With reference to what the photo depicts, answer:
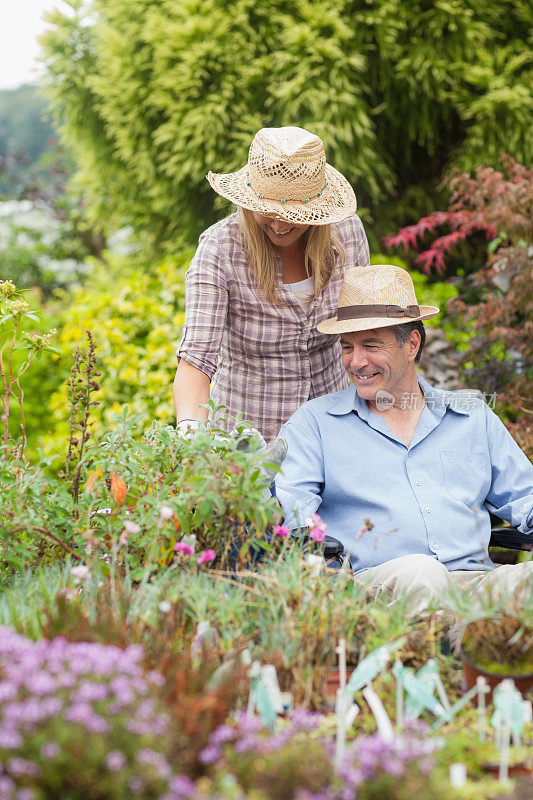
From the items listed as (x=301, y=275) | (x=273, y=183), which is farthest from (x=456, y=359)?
(x=273, y=183)

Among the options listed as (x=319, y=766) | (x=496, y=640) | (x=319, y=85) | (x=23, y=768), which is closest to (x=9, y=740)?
(x=23, y=768)

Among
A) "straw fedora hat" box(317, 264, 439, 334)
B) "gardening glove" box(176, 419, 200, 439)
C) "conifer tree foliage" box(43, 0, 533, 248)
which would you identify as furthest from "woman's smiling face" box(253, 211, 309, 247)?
"conifer tree foliage" box(43, 0, 533, 248)

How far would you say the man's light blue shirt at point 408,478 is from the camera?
242 cm

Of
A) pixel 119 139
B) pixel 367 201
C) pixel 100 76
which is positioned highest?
pixel 100 76

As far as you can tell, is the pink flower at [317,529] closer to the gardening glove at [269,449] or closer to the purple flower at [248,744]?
the gardening glove at [269,449]

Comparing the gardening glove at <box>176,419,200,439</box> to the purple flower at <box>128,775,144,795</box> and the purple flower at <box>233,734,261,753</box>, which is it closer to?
the purple flower at <box>233,734,261,753</box>

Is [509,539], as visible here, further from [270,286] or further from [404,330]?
[270,286]

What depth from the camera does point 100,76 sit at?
6934 mm

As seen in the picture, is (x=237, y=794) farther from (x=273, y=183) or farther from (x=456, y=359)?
(x=456, y=359)

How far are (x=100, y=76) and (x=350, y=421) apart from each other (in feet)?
17.7

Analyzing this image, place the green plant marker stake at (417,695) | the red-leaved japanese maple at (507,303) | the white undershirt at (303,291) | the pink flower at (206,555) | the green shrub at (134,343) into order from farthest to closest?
the green shrub at (134,343)
the red-leaved japanese maple at (507,303)
the white undershirt at (303,291)
the pink flower at (206,555)
the green plant marker stake at (417,695)

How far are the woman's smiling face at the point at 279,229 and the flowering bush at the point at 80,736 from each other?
1603 millimetres

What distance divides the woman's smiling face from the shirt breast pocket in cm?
82

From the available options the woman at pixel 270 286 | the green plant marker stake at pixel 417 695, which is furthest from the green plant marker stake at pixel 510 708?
the woman at pixel 270 286
